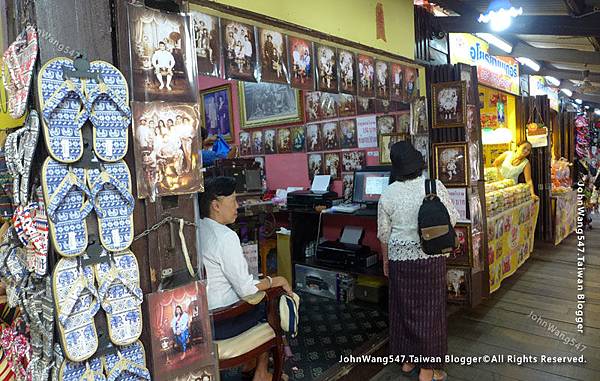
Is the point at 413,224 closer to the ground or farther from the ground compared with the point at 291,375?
farther from the ground

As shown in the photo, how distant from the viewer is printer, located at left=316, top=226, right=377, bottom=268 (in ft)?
13.5

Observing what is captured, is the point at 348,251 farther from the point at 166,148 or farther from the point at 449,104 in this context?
the point at 166,148

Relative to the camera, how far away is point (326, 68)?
2.74 m

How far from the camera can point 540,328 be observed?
3510 mm

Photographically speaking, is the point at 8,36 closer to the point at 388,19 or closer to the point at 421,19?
the point at 388,19

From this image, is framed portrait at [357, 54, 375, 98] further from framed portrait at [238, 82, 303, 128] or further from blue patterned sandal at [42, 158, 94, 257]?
blue patterned sandal at [42, 158, 94, 257]

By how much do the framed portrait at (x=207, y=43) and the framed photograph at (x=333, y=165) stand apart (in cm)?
283

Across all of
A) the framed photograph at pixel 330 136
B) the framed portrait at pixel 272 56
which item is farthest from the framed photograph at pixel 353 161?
the framed portrait at pixel 272 56

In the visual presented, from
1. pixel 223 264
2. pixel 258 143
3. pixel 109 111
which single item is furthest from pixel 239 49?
pixel 258 143

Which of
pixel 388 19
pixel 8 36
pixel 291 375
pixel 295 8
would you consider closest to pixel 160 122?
pixel 8 36

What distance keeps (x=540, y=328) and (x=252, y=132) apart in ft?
13.1

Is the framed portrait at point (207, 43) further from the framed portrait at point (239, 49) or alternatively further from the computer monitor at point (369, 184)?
the computer monitor at point (369, 184)

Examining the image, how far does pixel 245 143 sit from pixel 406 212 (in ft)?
11.7

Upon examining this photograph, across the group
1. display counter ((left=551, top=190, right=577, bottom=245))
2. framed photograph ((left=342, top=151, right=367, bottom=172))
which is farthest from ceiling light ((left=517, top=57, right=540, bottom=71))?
framed photograph ((left=342, top=151, right=367, bottom=172))
